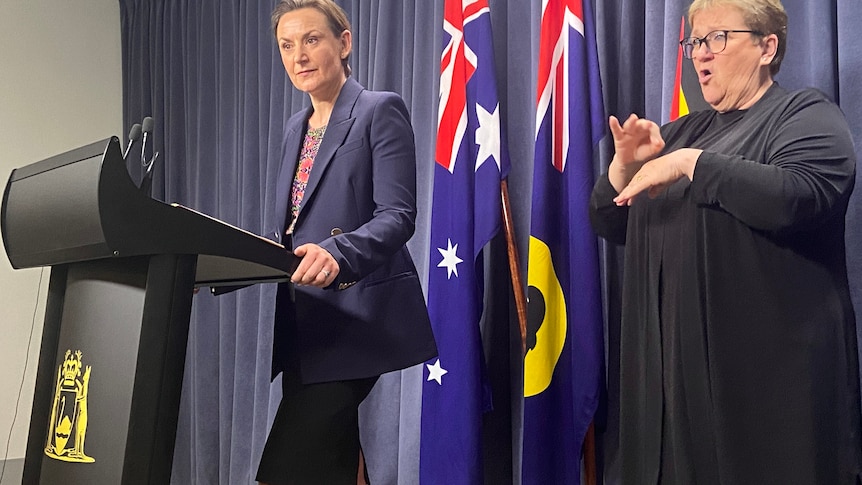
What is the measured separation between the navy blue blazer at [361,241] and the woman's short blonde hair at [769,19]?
78 cm

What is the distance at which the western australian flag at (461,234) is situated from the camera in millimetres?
2154

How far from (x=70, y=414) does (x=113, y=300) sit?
0.66ft

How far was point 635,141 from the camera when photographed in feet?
5.62

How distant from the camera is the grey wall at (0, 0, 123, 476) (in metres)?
3.63

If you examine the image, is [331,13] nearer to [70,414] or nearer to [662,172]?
[662,172]

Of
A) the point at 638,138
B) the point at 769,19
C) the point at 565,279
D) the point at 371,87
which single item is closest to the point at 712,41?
the point at 769,19

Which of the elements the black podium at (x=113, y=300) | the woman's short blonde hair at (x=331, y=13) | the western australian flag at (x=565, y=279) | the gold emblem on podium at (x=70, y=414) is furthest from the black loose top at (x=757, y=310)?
the gold emblem on podium at (x=70, y=414)

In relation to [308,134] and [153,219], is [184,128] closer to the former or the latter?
[308,134]

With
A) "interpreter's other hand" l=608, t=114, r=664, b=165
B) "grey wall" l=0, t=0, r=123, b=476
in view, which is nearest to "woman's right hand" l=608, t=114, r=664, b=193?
"interpreter's other hand" l=608, t=114, r=664, b=165

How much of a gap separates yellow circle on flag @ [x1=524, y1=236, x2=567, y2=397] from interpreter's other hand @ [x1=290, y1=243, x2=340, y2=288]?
2.30ft

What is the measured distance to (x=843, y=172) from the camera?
1444 mm

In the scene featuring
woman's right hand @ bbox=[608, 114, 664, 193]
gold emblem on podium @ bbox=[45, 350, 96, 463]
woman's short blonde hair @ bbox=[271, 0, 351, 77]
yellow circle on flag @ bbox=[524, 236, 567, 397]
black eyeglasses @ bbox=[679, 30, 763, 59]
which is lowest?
gold emblem on podium @ bbox=[45, 350, 96, 463]

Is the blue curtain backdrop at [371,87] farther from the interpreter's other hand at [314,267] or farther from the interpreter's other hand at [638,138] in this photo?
the interpreter's other hand at [314,267]

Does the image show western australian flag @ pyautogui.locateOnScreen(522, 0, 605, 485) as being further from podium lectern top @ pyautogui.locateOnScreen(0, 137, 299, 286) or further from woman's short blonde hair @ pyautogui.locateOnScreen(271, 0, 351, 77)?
podium lectern top @ pyautogui.locateOnScreen(0, 137, 299, 286)
